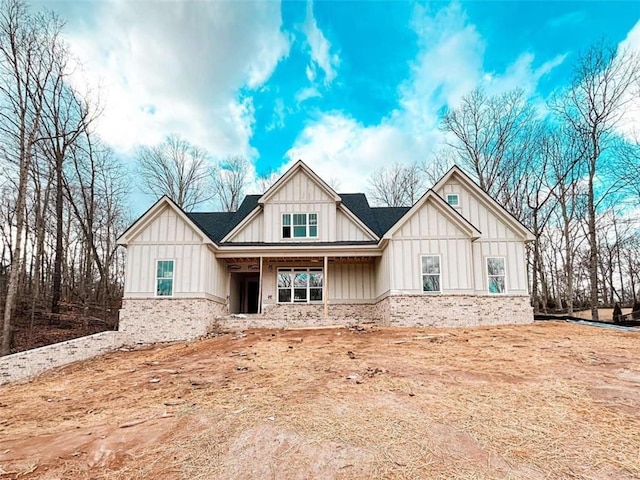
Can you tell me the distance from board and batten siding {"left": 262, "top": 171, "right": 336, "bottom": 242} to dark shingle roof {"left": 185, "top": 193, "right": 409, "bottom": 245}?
1.78 metres

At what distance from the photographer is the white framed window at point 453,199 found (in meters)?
17.2

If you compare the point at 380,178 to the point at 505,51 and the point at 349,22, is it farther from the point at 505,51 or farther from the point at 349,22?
the point at 349,22

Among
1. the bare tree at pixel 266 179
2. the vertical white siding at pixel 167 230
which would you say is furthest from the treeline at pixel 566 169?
the vertical white siding at pixel 167 230

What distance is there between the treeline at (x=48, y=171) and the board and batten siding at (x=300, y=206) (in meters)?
8.97

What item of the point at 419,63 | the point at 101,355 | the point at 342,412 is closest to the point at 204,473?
the point at 342,412

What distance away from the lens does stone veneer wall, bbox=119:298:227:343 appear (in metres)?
14.6

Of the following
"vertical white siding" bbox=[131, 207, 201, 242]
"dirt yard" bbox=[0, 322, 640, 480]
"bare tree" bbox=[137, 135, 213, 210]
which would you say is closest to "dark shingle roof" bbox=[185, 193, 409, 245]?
"vertical white siding" bbox=[131, 207, 201, 242]

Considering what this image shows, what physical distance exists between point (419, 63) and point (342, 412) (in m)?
16.7

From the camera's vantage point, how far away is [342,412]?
5.67 metres

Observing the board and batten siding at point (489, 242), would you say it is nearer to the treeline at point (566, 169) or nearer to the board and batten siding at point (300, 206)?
the board and batten siding at point (300, 206)

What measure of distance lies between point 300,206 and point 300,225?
0.88 metres

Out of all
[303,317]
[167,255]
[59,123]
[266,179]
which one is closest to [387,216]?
[303,317]

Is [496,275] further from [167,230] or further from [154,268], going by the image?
[154,268]

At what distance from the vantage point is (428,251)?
15109 mm
